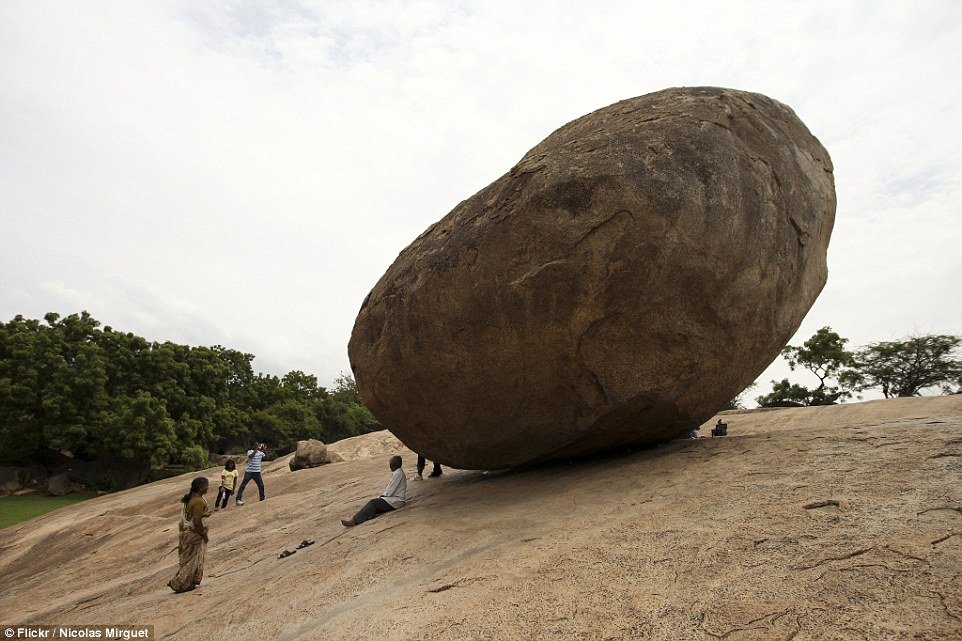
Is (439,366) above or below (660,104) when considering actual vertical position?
below

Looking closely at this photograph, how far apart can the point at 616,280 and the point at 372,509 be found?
13.9 feet

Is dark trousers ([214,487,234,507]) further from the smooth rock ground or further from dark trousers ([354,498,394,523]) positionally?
dark trousers ([354,498,394,523])

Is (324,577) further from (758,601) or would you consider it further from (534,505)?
(758,601)

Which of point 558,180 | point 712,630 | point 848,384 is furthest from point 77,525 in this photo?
point 848,384

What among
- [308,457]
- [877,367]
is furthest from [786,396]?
[308,457]

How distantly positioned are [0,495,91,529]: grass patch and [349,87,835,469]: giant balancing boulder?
1970cm

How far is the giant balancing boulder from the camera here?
465cm

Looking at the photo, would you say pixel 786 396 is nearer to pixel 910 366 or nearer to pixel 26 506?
pixel 910 366

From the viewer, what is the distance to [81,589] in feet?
25.4

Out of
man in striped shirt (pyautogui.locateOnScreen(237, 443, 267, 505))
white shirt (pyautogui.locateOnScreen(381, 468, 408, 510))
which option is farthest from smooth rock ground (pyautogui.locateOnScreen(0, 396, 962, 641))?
man in striped shirt (pyautogui.locateOnScreen(237, 443, 267, 505))

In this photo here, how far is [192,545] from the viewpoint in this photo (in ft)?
19.3

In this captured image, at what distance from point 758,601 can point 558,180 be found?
3.48 meters

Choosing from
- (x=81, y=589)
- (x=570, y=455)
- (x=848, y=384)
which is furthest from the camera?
(x=848, y=384)

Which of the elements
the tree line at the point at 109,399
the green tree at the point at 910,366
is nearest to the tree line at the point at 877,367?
the green tree at the point at 910,366
